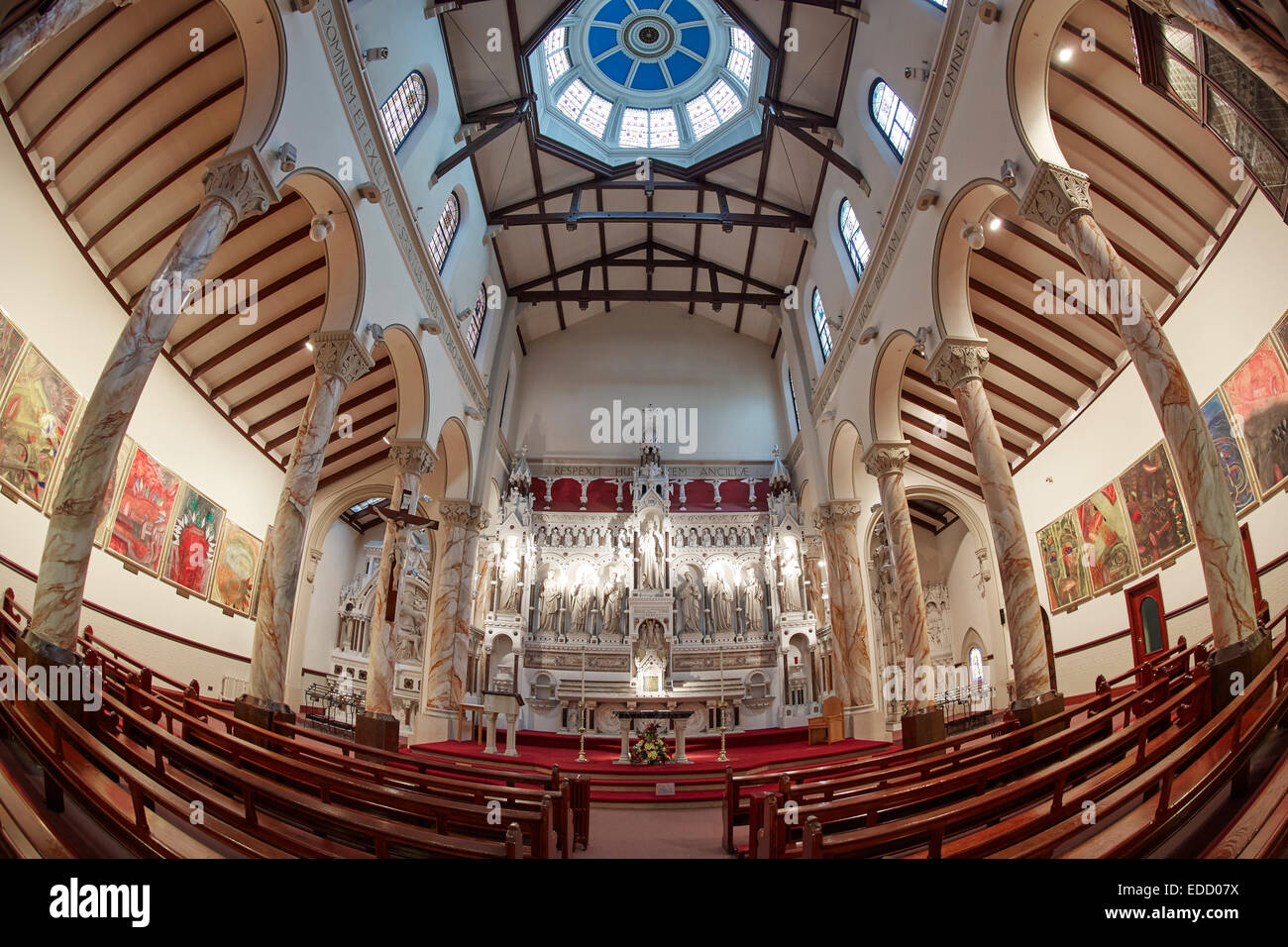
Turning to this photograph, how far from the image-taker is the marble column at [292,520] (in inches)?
290

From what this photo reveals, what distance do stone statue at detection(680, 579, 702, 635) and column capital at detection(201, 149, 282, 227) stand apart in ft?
44.3

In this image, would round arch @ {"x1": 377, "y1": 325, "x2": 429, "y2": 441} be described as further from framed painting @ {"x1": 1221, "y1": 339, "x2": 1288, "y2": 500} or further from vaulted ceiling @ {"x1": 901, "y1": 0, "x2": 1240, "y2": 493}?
framed painting @ {"x1": 1221, "y1": 339, "x2": 1288, "y2": 500}

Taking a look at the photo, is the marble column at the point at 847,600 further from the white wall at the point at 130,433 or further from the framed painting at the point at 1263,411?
the white wall at the point at 130,433

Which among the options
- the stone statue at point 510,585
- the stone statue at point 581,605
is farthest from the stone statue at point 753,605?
the stone statue at point 510,585

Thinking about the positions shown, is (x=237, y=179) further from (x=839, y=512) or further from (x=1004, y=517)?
(x=839, y=512)

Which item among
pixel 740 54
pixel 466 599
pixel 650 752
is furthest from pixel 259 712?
pixel 740 54

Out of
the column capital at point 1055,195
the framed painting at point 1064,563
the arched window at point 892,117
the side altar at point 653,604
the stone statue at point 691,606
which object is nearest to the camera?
the column capital at point 1055,195

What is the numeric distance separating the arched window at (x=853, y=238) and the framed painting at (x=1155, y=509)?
6035mm

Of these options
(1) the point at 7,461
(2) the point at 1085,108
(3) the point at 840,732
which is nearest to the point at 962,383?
(2) the point at 1085,108

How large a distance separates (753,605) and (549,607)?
5.57m

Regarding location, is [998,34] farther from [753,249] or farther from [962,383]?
[753,249]

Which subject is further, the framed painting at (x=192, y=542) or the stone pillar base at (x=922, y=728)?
the framed painting at (x=192, y=542)

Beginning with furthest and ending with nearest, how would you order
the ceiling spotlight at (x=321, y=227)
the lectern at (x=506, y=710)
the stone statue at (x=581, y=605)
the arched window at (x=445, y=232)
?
the stone statue at (x=581, y=605), the arched window at (x=445, y=232), the lectern at (x=506, y=710), the ceiling spotlight at (x=321, y=227)

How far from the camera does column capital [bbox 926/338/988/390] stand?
8.76 meters
